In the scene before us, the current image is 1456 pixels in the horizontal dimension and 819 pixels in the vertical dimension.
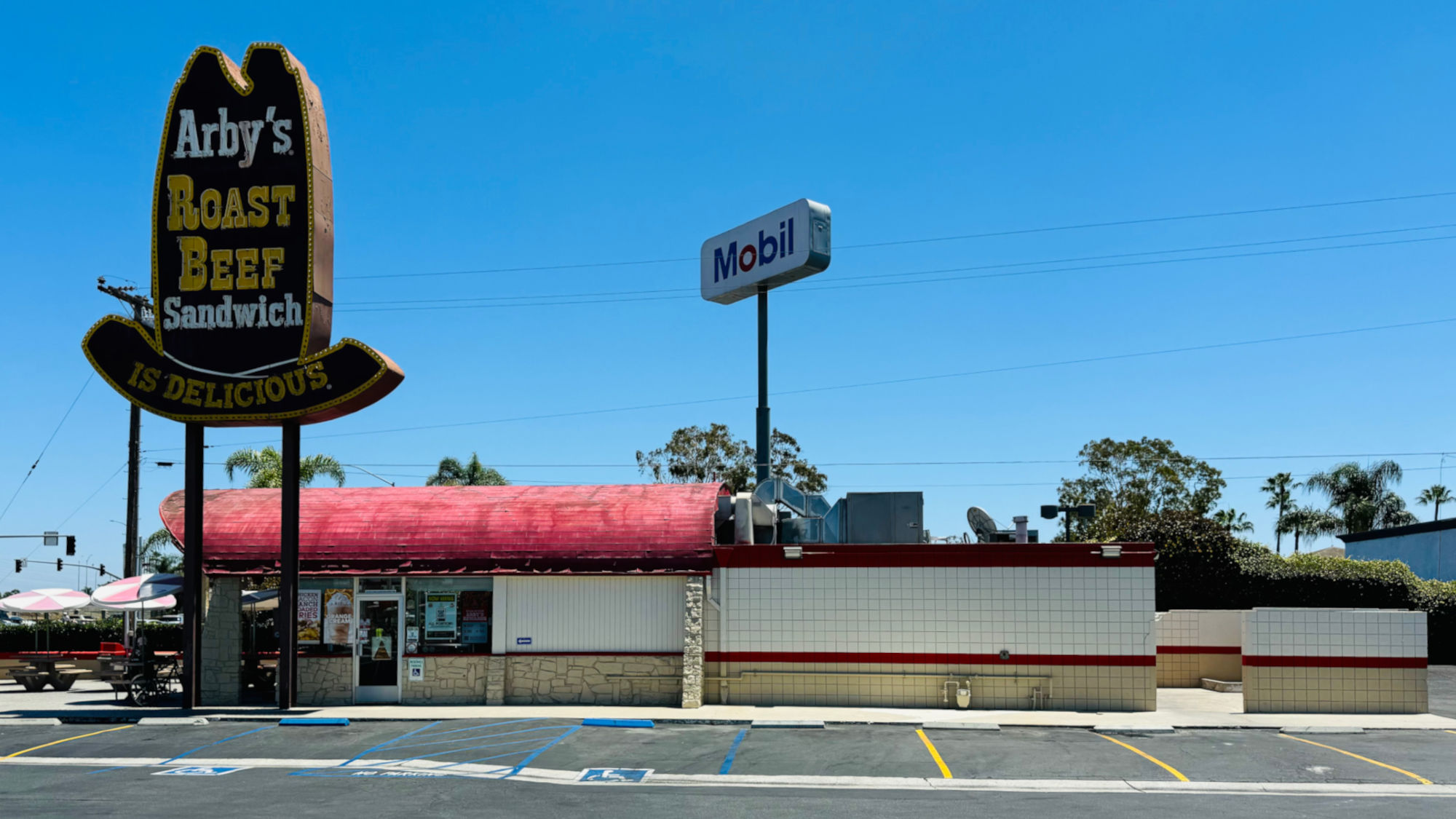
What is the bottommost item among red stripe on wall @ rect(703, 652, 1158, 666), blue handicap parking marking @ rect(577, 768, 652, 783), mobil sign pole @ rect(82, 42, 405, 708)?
blue handicap parking marking @ rect(577, 768, 652, 783)

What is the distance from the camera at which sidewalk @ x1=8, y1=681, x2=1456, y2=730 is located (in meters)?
21.1

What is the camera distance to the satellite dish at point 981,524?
2603 cm

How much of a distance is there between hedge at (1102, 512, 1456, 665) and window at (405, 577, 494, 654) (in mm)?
23342

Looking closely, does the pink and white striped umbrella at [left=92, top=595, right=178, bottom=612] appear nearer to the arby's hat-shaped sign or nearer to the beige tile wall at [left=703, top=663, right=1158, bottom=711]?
the arby's hat-shaped sign

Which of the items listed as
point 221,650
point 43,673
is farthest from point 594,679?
point 43,673

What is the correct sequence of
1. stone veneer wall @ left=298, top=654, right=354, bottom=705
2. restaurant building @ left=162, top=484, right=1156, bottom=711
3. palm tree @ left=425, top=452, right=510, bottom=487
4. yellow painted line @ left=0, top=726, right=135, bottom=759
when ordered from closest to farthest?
1. yellow painted line @ left=0, top=726, right=135, bottom=759
2. restaurant building @ left=162, top=484, right=1156, bottom=711
3. stone veneer wall @ left=298, top=654, right=354, bottom=705
4. palm tree @ left=425, top=452, right=510, bottom=487

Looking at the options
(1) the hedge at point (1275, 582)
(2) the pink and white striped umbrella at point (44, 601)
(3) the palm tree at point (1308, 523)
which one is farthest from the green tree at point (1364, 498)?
(2) the pink and white striped umbrella at point (44, 601)

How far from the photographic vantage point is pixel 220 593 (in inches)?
937

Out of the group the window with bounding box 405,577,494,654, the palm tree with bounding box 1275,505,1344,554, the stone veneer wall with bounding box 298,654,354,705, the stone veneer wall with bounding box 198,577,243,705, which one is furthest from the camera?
the palm tree with bounding box 1275,505,1344,554

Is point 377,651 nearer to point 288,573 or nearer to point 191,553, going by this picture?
point 288,573

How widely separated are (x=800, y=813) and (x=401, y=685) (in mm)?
12584

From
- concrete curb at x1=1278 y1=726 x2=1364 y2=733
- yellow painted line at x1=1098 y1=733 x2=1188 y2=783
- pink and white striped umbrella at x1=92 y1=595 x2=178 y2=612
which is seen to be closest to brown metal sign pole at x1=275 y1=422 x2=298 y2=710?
pink and white striped umbrella at x1=92 y1=595 x2=178 y2=612

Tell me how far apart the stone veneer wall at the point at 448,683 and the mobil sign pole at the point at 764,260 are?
8.33 m

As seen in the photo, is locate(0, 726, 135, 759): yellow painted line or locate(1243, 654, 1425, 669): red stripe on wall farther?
locate(1243, 654, 1425, 669): red stripe on wall
